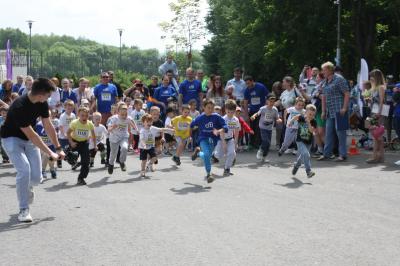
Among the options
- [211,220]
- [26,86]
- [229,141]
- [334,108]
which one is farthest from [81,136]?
[26,86]

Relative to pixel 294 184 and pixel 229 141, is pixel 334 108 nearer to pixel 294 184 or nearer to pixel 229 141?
pixel 229 141

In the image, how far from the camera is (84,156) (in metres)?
12.7

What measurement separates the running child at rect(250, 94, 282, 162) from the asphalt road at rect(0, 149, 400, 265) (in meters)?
1.86

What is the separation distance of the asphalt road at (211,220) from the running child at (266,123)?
1855 millimetres

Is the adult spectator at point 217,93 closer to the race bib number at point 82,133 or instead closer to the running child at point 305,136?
the running child at point 305,136

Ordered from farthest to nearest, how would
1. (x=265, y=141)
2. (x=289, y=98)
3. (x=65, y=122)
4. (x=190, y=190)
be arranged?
(x=289, y=98), (x=265, y=141), (x=65, y=122), (x=190, y=190)

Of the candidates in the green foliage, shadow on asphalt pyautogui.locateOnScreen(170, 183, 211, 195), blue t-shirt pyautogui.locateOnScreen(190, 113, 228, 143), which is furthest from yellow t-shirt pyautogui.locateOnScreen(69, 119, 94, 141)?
the green foliage

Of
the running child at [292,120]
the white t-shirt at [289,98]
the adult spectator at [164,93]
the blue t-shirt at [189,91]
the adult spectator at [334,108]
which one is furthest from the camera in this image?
Result: the adult spectator at [164,93]

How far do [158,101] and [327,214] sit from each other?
11798 mm

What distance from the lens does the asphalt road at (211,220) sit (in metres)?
6.71

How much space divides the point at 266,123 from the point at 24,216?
8397mm

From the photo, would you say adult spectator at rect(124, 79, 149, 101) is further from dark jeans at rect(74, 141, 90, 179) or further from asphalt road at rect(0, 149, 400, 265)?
dark jeans at rect(74, 141, 90, 179)

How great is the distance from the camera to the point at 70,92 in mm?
19422

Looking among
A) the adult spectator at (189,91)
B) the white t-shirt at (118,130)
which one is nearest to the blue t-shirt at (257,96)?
the adult spectator at (189,91)
